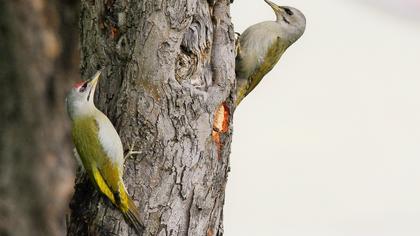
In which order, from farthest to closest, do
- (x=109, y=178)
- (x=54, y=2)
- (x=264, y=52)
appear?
(x=54, y=2) < (x=264, y=52) < (x=109, y=178)

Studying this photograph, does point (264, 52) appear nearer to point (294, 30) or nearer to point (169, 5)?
point (294, 30)

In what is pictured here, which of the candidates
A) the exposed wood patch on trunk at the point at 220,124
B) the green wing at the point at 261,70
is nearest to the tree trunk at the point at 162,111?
the exposed wood patch on trunk at the point at 220,124

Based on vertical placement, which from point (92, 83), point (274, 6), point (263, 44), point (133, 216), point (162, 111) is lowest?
point (133, 216)

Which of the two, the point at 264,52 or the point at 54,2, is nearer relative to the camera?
the point at 264,52

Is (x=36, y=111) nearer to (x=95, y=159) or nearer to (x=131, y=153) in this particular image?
(x=95, y=159)

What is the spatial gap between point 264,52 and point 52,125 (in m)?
4.12

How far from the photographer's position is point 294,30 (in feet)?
25.3

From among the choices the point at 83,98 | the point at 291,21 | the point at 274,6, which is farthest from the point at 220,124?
the point at 274,6

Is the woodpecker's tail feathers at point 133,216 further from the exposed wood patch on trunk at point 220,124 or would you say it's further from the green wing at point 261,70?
the green wing at point 261,70

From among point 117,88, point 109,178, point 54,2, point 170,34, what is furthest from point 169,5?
A: point 54,2

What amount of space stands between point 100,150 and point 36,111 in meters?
4.74

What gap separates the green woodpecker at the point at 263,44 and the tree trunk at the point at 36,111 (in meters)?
3.57

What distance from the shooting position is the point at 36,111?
1105 centimetres

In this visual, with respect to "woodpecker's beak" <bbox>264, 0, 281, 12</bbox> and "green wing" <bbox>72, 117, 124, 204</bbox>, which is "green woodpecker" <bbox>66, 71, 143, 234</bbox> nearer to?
"green wing" <bbox>72, 117, 124, 204</bbox>
